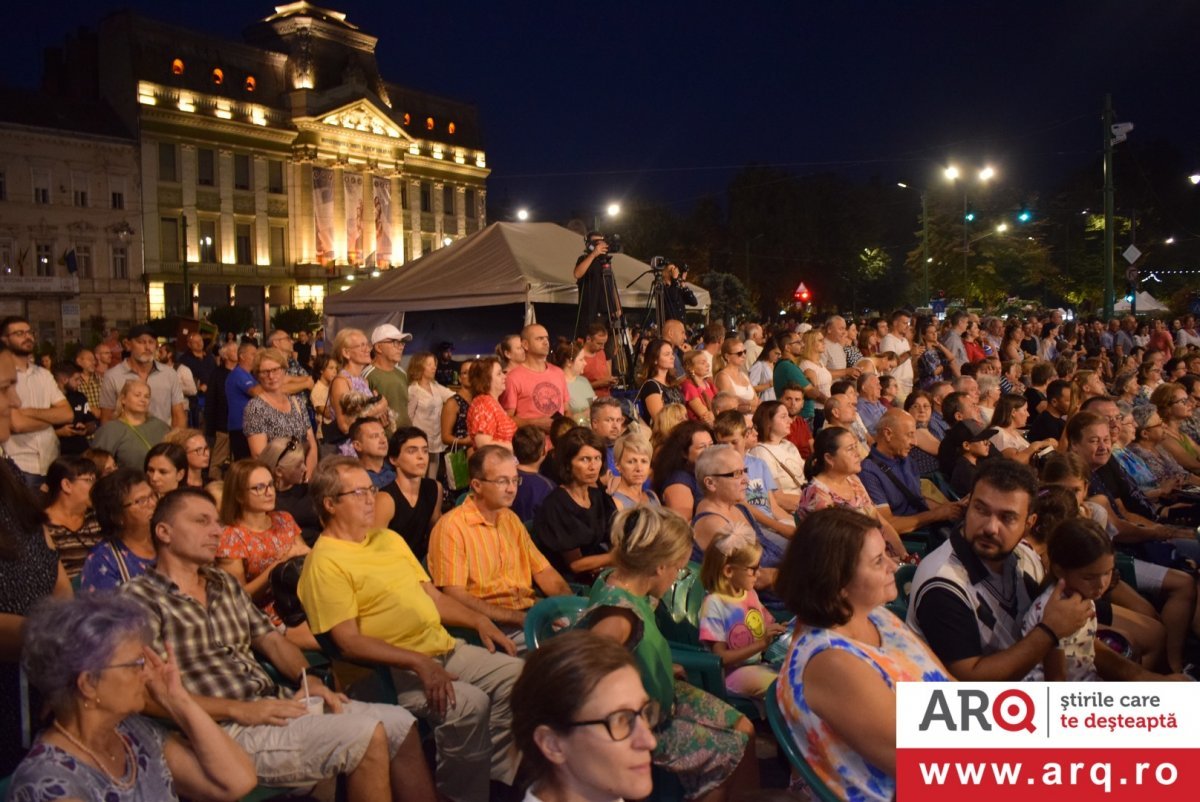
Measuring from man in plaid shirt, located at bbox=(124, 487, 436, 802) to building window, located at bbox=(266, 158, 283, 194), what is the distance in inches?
2157

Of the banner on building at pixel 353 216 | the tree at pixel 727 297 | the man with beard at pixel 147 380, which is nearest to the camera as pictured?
the man with beard at pixel 147 380

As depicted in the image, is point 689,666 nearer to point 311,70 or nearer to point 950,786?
point 950,786

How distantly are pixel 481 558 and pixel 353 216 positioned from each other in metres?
55.4

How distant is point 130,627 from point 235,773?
21.9 inches

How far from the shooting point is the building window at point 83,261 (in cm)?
4734

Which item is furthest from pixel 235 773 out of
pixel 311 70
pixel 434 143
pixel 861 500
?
pixel 434 143

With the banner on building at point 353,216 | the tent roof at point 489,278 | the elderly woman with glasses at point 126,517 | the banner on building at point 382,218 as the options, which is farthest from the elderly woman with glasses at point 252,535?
the banner on building at point 382,218

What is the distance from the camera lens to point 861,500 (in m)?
5.71

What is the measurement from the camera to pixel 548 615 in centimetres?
366

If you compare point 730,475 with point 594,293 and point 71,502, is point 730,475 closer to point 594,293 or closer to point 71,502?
point 71,502

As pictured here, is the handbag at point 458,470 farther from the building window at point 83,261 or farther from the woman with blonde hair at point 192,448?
the building window at point 83,261

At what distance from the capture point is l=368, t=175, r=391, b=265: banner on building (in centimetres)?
5862

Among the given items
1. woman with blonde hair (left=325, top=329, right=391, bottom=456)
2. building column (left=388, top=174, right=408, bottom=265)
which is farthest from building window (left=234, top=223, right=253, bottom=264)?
woman with blonde hair (left=325, top=329, right=391, bottom=456)

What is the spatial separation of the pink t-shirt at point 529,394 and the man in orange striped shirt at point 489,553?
2787mm
